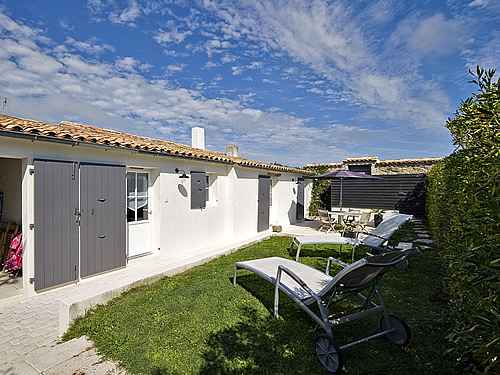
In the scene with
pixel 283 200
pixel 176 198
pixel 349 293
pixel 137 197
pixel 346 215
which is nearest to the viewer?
pixel 349 293

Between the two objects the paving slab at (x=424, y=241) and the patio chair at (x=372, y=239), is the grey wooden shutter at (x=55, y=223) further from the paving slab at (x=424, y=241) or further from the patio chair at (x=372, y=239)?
the paving slab at (x=424, y=241)

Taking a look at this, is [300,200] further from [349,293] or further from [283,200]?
[349,293]

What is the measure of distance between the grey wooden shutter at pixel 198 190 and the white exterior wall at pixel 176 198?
171 millimetres

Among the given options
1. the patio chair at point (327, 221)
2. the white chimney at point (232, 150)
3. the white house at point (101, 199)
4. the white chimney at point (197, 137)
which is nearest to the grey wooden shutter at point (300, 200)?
the patio chair at point (327, 221)

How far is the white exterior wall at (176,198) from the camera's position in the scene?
5609 mm

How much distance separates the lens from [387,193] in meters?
19.4

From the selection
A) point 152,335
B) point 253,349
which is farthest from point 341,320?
point 152,335

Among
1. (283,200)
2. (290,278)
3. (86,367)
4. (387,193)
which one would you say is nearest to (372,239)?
(290,278)

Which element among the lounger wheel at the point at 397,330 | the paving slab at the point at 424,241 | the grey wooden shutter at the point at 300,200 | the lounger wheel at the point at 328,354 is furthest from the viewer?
the grey wooden shutter at the point at 300,200

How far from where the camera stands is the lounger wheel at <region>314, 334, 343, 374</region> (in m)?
3.32

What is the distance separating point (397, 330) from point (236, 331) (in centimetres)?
227

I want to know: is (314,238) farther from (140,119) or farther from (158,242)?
(140,119)

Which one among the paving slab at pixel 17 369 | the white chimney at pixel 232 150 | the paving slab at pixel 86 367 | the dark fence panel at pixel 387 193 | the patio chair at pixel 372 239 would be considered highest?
the white chimney at pixel 232 150

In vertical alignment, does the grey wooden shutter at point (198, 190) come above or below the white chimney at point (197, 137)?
below
